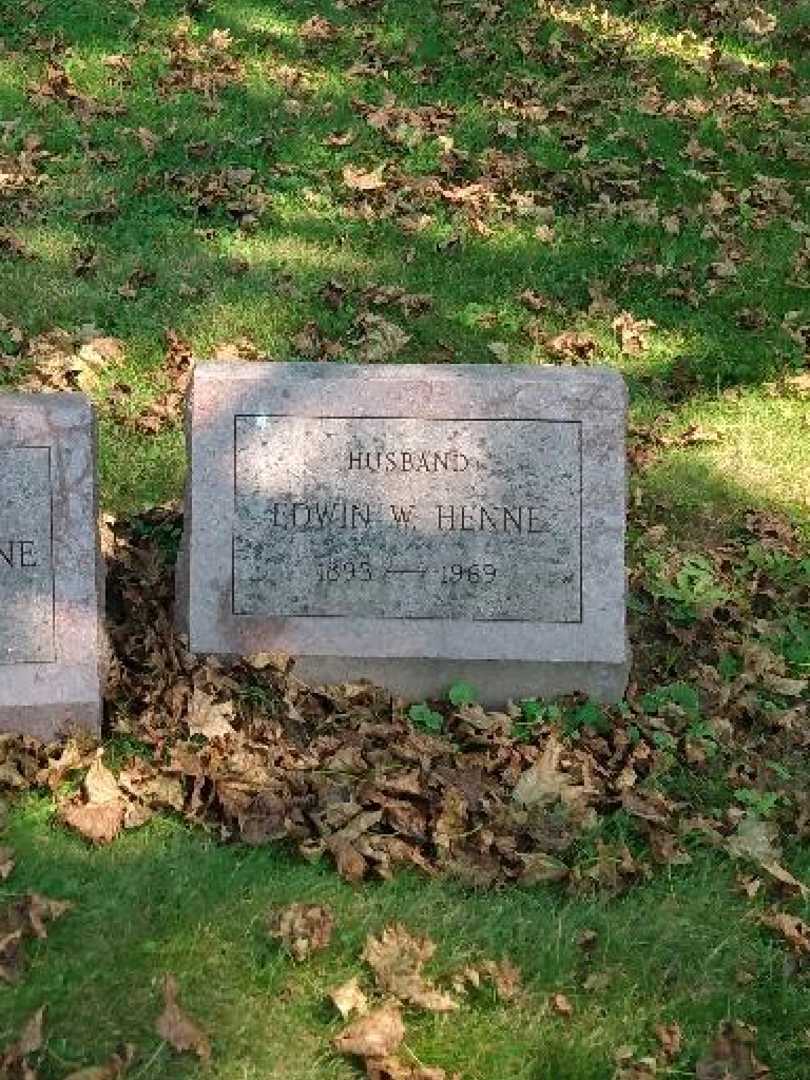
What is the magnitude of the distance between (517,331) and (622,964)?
3968mm

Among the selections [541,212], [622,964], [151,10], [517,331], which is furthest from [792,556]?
[151,10]

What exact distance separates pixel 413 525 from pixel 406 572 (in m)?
0.17

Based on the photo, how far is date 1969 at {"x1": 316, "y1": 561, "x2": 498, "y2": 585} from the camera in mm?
4719

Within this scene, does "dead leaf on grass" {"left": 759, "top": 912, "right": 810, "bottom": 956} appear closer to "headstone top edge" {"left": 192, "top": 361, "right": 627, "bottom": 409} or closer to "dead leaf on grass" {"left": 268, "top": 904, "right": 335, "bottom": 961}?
"dead leaf on grass" {"left": 268, "top": 904, "right": 335, "bottom": 961}

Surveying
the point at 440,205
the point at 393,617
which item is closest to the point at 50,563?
the point at 393,617

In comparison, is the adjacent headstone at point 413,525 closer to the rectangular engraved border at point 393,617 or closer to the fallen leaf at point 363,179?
the rectangular engraved border at point 393,617

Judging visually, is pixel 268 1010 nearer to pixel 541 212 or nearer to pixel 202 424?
pixel 202 424

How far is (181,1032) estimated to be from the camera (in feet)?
10.7

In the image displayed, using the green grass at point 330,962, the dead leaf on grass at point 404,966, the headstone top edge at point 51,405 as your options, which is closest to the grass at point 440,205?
the headstone top edge at point 51,405

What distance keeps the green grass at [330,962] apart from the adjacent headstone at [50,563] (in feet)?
1.32

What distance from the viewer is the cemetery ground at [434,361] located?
11.6ft

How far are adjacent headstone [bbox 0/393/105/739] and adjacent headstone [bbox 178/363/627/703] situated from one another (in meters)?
0.45

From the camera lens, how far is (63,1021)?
3266 millimetres

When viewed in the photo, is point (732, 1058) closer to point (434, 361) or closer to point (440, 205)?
point (434, 361)
